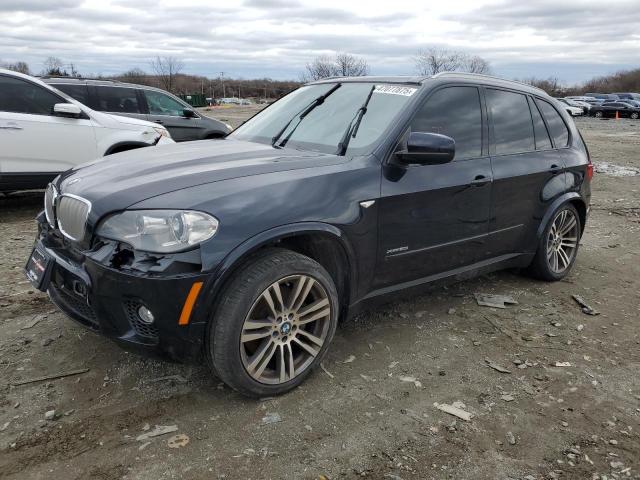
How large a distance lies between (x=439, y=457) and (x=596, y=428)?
932 millimetres

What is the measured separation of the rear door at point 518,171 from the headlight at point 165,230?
2.35m

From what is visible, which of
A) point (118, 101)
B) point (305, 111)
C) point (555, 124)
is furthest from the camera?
point (118, 101)

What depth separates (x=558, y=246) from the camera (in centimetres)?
500

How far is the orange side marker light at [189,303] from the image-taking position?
2598mm

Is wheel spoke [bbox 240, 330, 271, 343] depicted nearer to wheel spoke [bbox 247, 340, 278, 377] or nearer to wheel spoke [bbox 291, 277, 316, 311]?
wheel spoke [bbox 247, 340, 278, 377]

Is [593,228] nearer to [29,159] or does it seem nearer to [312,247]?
[312,247]

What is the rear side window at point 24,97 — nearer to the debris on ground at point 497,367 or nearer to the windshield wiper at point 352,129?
the windshield wiper at point 352,129

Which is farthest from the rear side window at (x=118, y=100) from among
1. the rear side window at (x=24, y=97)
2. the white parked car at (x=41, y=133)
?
the rear side window at (x=24, y=97)

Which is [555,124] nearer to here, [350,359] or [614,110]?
[350,359]

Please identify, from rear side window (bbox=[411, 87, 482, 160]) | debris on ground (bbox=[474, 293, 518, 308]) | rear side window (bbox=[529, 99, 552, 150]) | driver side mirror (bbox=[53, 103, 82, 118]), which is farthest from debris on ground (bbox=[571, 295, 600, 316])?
driver side mirror (bbox=[53, 103, 82, 118])

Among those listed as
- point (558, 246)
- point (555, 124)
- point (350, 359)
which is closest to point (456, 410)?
point (350, 359)

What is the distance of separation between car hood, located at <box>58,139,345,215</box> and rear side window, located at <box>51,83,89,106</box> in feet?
19.8

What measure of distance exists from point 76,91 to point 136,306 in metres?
7.52

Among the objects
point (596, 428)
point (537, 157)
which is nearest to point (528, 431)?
point (596, 428)
